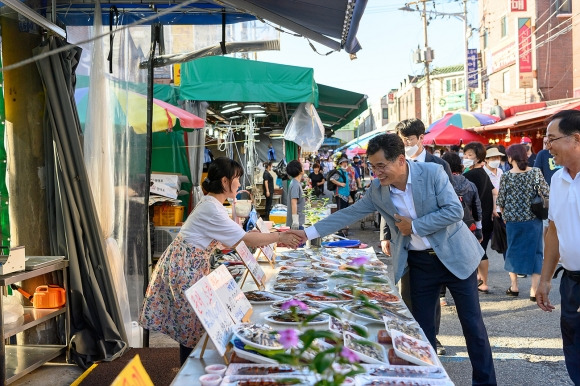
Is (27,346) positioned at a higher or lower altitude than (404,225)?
lower

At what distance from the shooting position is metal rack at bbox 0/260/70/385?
3.93 meters

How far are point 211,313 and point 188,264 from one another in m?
1.03

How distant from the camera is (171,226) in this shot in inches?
369

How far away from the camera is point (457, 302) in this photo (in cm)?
389

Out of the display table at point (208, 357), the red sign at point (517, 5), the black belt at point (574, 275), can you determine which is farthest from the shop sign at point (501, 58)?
the display table at point (208, 357)

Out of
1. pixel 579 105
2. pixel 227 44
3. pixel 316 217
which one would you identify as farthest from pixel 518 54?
pixel 227 44

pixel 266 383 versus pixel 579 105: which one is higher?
pixel 579 105

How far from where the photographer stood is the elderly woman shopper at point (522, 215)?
713 cm

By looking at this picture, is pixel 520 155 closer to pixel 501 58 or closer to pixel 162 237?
pixel 162 237

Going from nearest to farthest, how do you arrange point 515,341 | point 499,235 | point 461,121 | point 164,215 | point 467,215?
point 515,341 → point 467,215 → point 499,235 → point 164,215 → point 461,121

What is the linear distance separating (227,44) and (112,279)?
2.54m

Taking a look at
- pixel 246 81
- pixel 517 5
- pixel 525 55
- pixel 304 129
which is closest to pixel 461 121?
pixel 304 129

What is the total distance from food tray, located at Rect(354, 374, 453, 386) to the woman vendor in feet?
5.28

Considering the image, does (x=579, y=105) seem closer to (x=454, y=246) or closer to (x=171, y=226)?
(x=171, y=226)
